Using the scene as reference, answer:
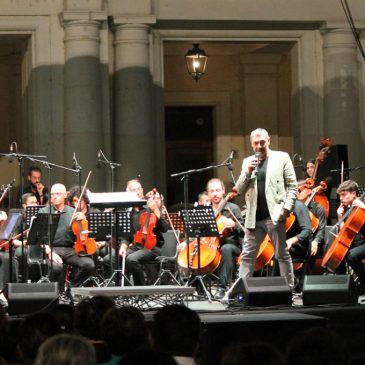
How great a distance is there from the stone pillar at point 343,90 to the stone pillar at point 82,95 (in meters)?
3.74

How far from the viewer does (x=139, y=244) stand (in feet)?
43.9

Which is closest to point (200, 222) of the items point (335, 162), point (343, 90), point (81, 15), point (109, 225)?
point (109, 225)

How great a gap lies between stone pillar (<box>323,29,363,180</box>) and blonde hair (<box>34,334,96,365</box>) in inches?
524

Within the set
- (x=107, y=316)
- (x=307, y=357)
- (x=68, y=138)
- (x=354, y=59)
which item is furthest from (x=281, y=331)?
(x=354, y=59)

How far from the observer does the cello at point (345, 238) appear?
38.1 ft

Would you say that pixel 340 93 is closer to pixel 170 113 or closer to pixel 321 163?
pixel 321 163

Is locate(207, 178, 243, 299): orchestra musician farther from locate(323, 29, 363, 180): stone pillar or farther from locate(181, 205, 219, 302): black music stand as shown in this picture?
locate(323, 29, 363, 180): stone pillar

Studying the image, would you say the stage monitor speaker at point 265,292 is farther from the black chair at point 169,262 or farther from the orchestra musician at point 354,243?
the black chair at point 169,262

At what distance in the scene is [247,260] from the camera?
10953 millimetres

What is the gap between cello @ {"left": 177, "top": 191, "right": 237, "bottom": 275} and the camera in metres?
12.1

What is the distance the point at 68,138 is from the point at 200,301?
4.70 meters

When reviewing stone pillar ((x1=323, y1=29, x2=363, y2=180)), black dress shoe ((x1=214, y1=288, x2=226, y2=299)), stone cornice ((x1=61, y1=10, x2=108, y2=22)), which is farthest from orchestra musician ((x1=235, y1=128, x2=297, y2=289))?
stone pillar ((x1=323, y1=29, x2=363, y2=180))

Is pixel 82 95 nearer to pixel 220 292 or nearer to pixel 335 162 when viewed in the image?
pixel 335 162

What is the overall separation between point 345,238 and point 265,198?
4.40 ft
